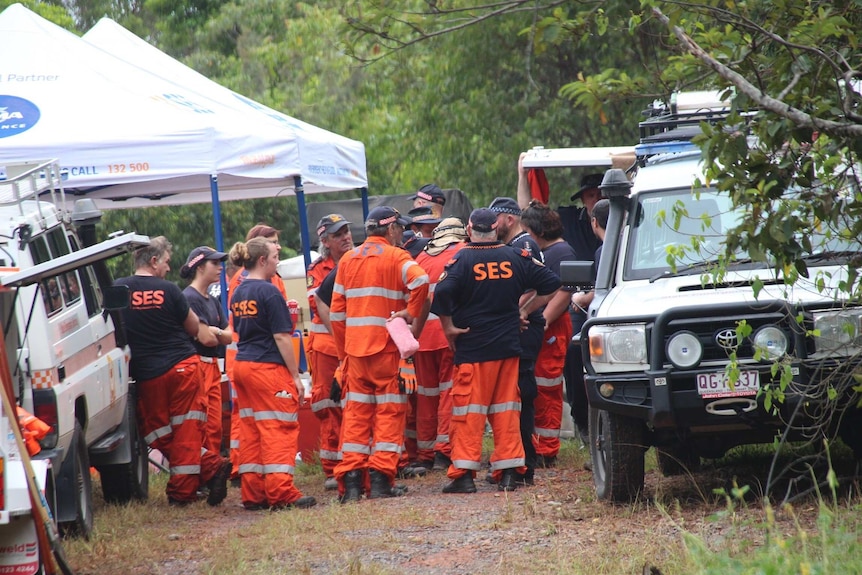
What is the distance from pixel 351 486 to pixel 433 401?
1.48 meters

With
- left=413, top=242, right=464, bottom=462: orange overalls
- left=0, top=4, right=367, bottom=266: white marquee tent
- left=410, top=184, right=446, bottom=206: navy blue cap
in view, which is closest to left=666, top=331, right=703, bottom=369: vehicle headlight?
left=413, top=242, right=464, bottom=462: orange overalls

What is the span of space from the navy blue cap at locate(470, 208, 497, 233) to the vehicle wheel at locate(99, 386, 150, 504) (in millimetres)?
2869

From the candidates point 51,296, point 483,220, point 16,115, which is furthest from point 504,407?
point 16,115

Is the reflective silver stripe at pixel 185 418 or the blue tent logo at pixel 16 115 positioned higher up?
the blue tent logo at pixel 16 115

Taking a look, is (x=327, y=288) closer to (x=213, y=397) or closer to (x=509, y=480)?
(x=213, y=397)

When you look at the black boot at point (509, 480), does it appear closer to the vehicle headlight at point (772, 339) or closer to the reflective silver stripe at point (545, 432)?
the reflective silver stripe at point (545, 432)

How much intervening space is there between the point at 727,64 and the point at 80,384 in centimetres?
451

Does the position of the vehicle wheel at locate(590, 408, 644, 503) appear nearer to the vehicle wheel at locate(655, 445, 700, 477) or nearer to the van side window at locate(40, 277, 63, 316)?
the vehicle wheel at locate(655, 445, 700, 477)

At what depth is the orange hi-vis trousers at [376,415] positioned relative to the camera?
8.57 m

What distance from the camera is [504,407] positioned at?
28.0 ft

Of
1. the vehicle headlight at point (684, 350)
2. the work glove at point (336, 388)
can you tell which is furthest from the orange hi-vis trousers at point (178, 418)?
the vehicle headlight at point (684, 350)

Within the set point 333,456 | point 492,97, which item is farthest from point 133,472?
point 492,97

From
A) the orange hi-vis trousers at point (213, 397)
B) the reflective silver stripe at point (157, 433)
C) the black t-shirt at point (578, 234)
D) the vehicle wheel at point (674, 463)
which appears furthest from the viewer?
the black t-shirt at point (578, 234)

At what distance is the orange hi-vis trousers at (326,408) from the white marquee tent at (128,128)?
245 cm
